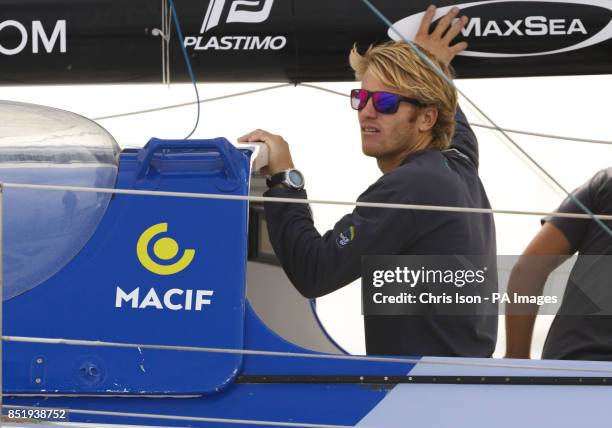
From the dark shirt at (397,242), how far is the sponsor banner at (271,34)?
450 mm

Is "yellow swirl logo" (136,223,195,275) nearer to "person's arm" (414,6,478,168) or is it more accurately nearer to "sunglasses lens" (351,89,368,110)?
"sunglasses lens" (351,89,368,110)

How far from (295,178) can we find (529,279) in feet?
1.82

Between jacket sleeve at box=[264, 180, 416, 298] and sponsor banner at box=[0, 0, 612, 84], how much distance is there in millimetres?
523

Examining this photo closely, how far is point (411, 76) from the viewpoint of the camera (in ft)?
8.87

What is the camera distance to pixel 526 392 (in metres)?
2.47

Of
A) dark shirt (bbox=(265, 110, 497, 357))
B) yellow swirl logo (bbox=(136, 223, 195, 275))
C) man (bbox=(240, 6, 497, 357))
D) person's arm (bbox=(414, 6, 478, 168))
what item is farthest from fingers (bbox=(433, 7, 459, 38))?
yellow swirl logo (bbox=(136, 223, 195, 275))

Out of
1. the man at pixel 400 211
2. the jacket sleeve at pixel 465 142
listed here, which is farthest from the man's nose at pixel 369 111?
the jacket sleeve at pixel 465 142

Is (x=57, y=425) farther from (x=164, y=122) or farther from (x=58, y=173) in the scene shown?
(x=164, y=122)

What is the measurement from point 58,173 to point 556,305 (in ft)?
3.44

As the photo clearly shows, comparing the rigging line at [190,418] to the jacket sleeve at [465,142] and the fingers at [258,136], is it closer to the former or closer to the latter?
the fingers at [258,136]

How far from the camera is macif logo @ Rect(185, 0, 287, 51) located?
296 centimetres

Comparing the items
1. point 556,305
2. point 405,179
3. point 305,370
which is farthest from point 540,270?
point 305,370

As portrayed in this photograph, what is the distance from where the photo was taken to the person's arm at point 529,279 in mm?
2820

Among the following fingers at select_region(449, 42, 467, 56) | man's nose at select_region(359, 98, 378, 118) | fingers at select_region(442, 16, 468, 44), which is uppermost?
fingers at select_region(442, 16, 468, 44)
